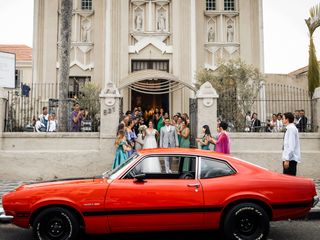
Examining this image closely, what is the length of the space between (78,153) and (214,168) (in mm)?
6785

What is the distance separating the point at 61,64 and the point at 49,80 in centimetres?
813

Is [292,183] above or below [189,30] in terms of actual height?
below

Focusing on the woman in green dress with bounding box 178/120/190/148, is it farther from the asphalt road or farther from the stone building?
the stone building

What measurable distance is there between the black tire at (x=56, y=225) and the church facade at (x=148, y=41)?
14804 mm

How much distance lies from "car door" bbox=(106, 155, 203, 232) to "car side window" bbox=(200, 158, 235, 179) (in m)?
0.27

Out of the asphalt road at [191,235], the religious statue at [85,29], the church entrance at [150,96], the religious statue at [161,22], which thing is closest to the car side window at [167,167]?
the asphalt road at [191,235]

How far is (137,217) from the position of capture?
200 inches

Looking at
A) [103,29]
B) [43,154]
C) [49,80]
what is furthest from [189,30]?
[43,154]

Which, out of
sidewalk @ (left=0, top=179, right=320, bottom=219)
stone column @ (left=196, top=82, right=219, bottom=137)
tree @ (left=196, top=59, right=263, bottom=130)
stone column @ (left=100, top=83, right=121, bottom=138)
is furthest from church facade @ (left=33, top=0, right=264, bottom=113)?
sidewalk @ (left=0, top=179, right=320, bottom=219)

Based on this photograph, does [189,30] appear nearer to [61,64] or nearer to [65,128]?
[61,64]

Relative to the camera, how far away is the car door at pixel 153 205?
505 cm

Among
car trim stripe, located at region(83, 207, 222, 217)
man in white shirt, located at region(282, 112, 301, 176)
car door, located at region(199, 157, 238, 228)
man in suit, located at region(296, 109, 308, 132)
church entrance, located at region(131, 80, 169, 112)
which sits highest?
church entrance, located at region(131, 80, 169, 112)

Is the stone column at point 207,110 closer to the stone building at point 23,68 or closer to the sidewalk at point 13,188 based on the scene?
the sidewalk at point 13,188

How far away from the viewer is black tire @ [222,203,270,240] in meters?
5.14
